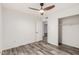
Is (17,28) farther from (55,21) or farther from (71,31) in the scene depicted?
(71,31)

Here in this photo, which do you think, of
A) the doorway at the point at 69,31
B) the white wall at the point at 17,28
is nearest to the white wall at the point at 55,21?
the doorway at the point at 69,31

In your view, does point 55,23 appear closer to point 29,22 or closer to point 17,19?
point 29,22

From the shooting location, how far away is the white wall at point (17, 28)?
3311 millimetres

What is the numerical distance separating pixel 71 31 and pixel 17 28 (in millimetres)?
3124

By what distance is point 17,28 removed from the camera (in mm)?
3881

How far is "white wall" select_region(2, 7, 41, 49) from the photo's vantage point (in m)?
3.31

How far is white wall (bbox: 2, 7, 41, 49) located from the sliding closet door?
226cm

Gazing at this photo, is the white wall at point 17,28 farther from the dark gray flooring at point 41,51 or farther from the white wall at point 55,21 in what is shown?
the white wall at point 55,21

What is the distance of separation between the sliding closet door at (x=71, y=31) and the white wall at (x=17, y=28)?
226 cm

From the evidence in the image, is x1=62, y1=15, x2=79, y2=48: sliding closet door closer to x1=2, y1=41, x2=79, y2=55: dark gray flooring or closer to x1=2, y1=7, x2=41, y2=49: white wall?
x1=2, y1=41, x2=79, y2=55: dark gray flooring

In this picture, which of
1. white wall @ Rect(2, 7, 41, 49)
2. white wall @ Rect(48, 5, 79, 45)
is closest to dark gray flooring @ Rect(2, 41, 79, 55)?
white wall @ Rect(2, 7, 41, 49)

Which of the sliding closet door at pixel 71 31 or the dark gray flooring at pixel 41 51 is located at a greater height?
the sliding closet door at pixel 71 31

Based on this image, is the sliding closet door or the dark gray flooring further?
the sliding closet door

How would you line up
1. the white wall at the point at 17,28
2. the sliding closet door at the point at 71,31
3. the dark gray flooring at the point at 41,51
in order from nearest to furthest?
the dark gray flooring at the point at 41,51 < the white wall at the point at 17,28 < the sliding closet door at the point at 71,31
